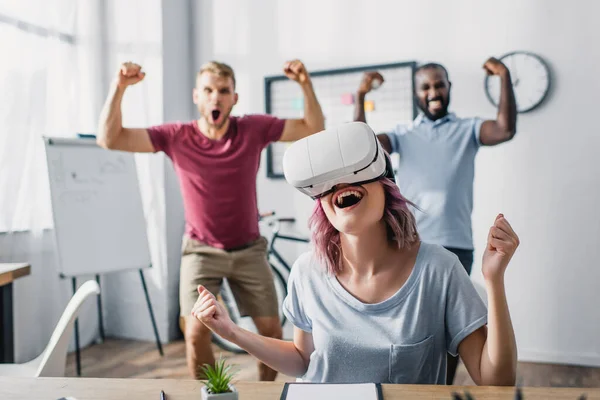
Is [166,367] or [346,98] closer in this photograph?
[166,367]

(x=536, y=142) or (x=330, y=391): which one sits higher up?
(x=536, y=142)

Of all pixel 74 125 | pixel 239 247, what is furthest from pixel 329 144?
pixel 74 125

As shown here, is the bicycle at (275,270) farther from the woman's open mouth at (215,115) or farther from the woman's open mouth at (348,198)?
the woman's open mouth at (348,198)

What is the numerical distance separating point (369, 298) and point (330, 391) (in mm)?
244

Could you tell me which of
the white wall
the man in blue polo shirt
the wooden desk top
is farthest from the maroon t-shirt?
the white wall

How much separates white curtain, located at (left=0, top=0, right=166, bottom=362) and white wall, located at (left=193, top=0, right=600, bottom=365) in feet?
4.60

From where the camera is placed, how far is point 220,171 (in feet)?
7.88

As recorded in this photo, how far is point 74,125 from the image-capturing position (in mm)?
3645

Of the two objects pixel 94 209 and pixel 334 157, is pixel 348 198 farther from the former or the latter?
pixel 94 209

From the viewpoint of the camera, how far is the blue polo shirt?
7.88ft

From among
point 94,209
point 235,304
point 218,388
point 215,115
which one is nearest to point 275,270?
point 235,304

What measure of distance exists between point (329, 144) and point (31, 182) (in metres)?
2.81

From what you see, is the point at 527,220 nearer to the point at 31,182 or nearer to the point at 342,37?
Answer: the point at 342,37

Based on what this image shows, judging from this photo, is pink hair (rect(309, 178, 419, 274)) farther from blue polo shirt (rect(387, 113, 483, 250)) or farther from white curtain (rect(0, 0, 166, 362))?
white curtain (rect(0, 0, 166, 362))
